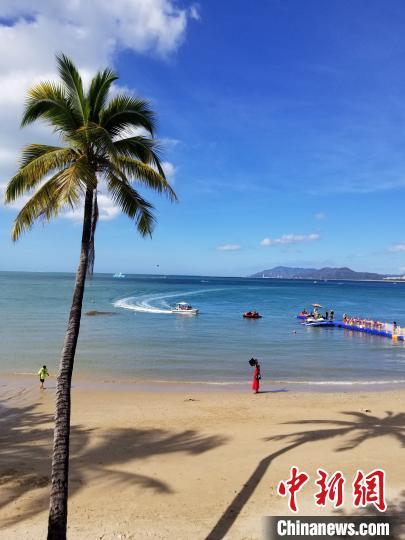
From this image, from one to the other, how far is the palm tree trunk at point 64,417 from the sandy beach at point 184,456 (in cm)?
173

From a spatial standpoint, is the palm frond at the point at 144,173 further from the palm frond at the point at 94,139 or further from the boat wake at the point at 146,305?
the boat wake at the point at 146,305

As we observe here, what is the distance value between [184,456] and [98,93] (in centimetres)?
1011

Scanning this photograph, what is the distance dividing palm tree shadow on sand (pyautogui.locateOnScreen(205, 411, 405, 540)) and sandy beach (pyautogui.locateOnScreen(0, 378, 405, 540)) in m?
0.04

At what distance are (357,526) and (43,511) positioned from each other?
21.9 ft

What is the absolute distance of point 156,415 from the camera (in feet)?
58.0

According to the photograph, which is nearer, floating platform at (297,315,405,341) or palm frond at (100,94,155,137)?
palm frond at (100,94,155,137)

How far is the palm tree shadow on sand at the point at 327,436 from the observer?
377 inches

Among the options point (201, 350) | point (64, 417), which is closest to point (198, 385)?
point (201, 350)

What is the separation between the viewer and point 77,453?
13.1 meters

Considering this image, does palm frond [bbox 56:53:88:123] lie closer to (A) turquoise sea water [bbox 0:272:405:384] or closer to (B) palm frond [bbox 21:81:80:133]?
(B) palm frond [bbox 21:81:80:133]

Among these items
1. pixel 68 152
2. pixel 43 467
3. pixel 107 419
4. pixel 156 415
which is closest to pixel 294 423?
pixel 156 415

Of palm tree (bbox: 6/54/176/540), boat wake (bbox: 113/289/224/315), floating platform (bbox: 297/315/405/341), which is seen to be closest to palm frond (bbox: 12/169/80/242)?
palm tree (bbox: 6/54/176/540)

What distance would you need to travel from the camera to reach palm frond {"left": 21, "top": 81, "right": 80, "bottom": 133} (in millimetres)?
8219

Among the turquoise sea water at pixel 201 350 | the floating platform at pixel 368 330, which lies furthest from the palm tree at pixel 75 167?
the floating platform at pixel 368 330
